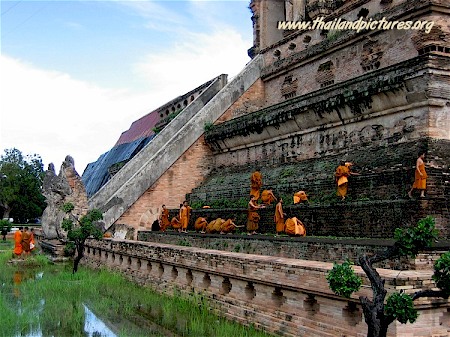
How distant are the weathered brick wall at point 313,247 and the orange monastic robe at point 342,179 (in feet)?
3.61

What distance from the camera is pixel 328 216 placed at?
8.59m

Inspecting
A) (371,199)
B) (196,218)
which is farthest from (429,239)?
(196,218)

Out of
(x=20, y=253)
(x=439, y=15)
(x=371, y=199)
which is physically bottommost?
(x=20, y=253)

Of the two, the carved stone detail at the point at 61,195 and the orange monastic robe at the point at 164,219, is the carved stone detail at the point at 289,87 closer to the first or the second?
the orange monastic robe at the point at 164,219

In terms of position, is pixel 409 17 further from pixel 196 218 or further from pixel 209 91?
pixel 209 91

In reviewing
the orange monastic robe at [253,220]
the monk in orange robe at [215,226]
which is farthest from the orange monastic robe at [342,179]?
the monk in orange robe at [215,226]

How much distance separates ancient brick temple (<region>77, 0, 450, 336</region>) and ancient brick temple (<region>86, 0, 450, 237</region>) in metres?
0.03

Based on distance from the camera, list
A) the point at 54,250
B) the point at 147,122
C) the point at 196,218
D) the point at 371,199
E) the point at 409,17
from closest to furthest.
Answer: the point at 371,199 → the point at 409,17 → the point at 196,218 → the point at 54,250 → the point at 147,122

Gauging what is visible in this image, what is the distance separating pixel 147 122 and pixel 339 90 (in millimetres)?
15949

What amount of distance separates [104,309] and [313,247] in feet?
10.8

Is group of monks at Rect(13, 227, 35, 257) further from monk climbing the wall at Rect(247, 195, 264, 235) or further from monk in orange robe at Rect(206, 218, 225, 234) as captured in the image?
monk climbing the wall at Rect(247, 195, 264, 235)

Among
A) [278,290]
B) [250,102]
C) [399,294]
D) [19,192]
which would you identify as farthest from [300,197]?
[19,192]

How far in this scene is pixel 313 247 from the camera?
759cm

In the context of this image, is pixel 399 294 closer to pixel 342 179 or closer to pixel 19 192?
pixel 342 179
